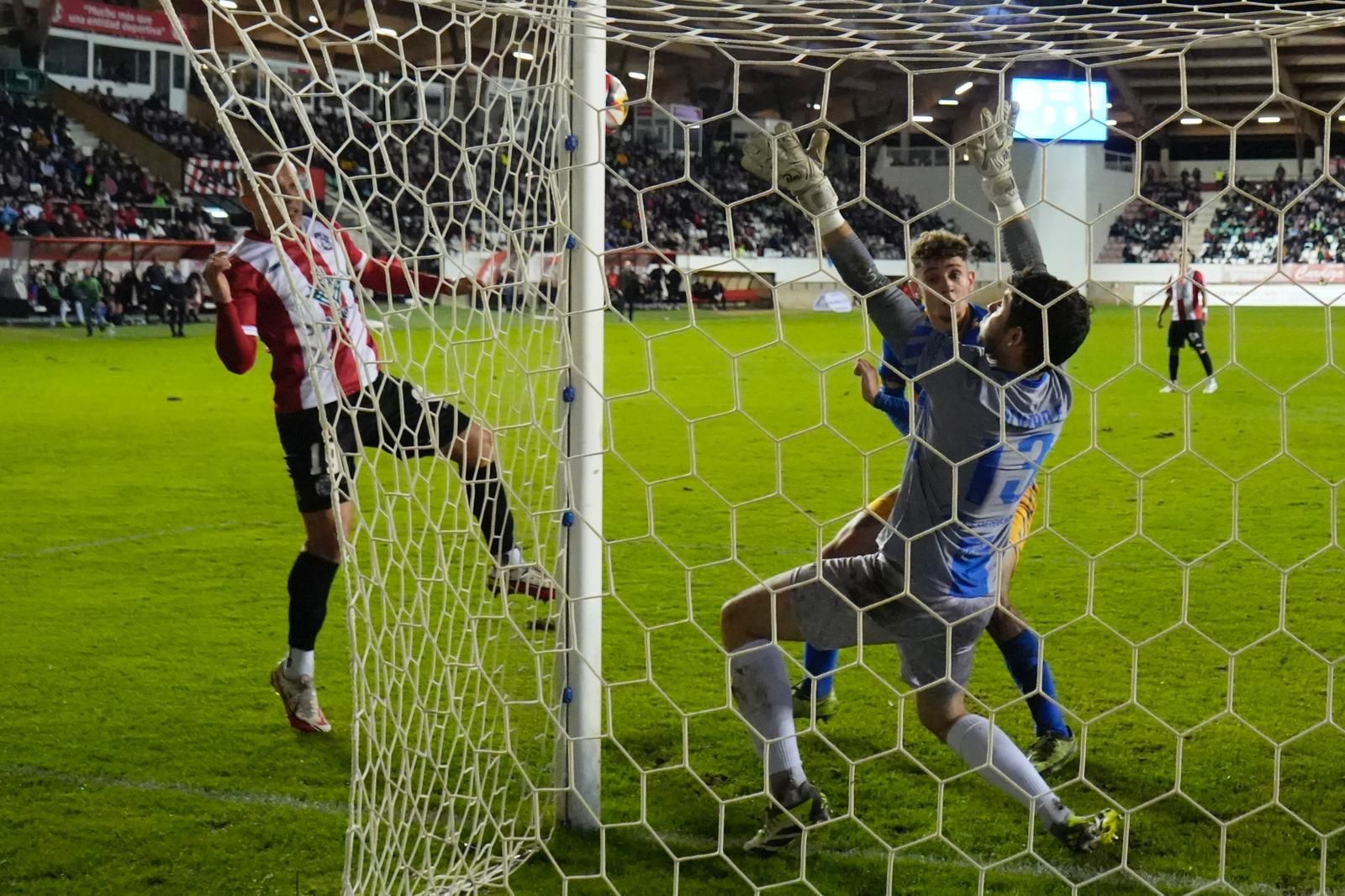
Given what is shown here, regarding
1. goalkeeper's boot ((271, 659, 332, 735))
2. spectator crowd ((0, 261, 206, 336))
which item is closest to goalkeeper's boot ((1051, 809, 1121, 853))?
goalkeeper's boot ((271, 659, 332, 735))

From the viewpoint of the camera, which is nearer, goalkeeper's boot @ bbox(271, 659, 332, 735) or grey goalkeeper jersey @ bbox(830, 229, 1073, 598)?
grey goalkeeper jersey @ bbox(830, 229, 1073, 598)

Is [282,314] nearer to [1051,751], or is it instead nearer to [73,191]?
[1051,751]

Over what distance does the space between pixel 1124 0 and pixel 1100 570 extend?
1496cm

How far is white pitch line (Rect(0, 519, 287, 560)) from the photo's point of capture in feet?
17.0

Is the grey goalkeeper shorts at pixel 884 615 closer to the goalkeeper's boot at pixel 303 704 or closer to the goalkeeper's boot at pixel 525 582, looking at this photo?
the goalkeeper's boot at pixel 525 582

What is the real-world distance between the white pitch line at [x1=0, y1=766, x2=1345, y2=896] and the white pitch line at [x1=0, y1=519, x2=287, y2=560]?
2.50 m

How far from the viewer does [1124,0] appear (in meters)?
17.6

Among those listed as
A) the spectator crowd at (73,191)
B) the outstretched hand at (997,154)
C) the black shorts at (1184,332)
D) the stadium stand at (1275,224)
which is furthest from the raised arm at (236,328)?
the spectator crowd at (73,191)

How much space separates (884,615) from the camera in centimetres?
227

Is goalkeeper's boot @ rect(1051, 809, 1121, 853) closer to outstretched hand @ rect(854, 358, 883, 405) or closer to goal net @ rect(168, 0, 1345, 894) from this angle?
goal net @ rect(168, 0, 1345, 894)

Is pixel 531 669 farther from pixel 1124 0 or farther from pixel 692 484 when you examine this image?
pixel 1124 0

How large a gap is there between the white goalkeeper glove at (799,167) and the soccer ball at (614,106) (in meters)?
0.27

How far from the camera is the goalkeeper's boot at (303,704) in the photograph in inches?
124

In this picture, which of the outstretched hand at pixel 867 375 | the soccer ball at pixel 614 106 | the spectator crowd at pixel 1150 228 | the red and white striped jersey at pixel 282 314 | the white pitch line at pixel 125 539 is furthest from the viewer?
the spectator crowd at pixel 1150 228
